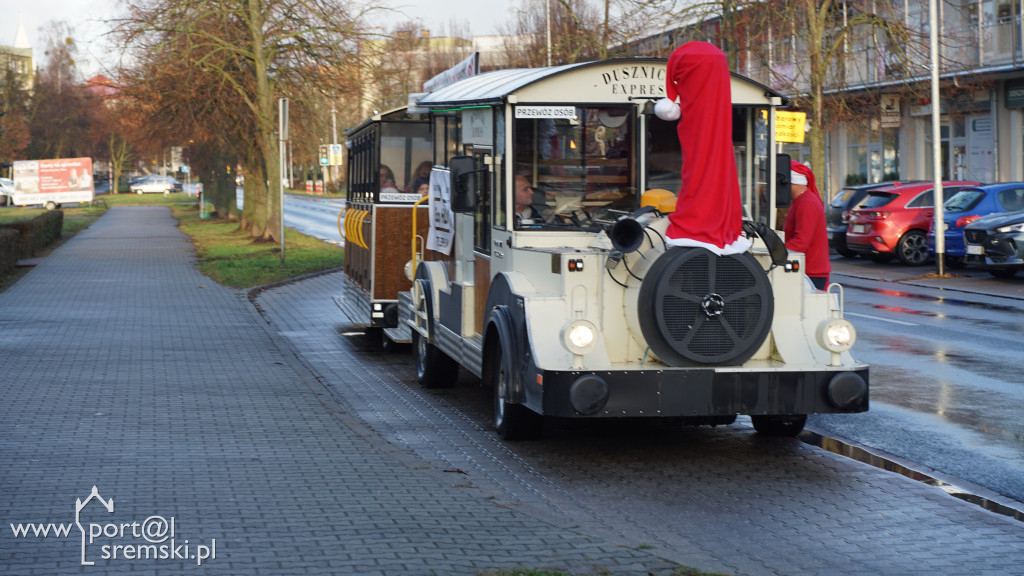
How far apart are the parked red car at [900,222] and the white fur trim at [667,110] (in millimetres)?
18741

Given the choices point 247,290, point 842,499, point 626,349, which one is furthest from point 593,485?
point 247,290

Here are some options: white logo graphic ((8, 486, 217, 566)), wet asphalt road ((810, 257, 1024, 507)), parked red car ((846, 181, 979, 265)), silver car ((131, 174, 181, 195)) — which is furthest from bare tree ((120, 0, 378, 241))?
silver car ((131, 174, 181, 195))

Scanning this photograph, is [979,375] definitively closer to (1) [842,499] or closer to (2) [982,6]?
(1) [842,499]

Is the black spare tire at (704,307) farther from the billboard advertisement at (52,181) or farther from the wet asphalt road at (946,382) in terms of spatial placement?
the billboard advertisement at (52,181)

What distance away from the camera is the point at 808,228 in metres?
9.98

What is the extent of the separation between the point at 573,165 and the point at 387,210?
209 inches

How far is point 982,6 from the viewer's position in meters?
34.5

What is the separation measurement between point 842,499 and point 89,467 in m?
4.38

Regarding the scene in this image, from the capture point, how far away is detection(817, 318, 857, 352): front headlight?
768cm

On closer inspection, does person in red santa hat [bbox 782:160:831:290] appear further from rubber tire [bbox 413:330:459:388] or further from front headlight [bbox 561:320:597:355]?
rubber tire [bbox 413:330:459:388]

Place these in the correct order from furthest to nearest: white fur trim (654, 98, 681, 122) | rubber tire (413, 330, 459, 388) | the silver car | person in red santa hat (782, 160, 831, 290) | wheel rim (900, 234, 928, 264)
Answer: the silver car → wheel rim (900, 234, 928, 264) → rubber tire (413, 330, 459, 388) → person in red santa hat (782, 160, 831, 290) → white fur trim (654, 98, 681, 122)

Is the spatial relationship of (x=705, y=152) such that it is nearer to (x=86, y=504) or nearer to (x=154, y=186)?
(x=86, y=504)

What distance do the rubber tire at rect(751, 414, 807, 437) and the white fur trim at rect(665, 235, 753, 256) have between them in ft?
5.56

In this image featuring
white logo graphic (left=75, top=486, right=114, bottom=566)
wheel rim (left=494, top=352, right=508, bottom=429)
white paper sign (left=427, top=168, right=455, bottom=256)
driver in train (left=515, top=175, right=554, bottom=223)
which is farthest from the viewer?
white paper sign (left=427, top=168, right=455, bottom=256)
